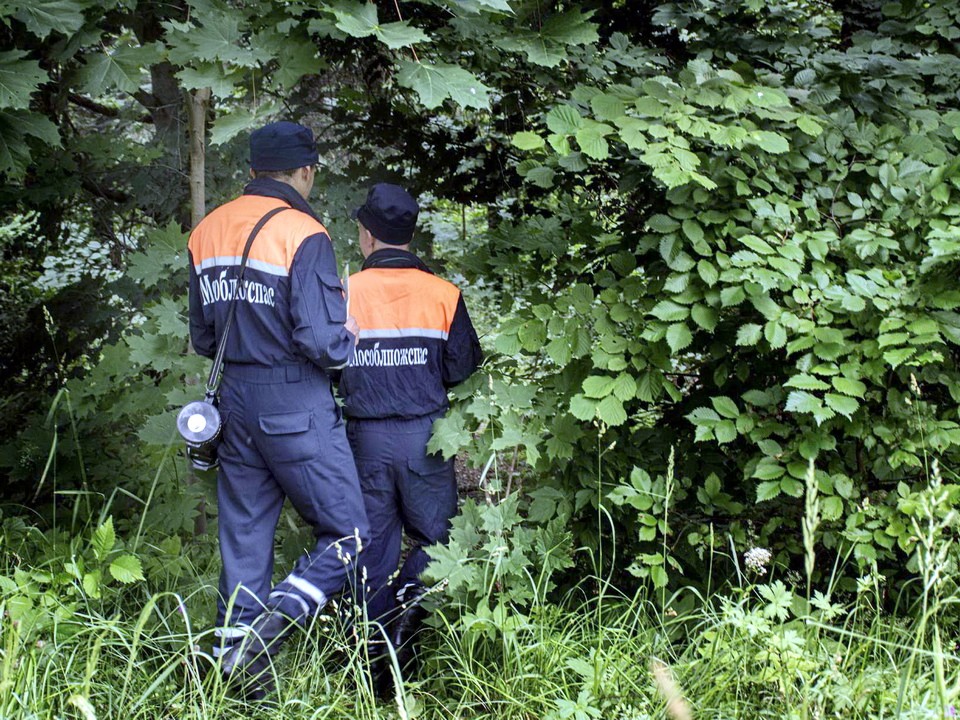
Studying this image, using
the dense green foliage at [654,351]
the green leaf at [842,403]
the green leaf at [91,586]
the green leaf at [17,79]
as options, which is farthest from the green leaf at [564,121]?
the green leaf at [91,586]

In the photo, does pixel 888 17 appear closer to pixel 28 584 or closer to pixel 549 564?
pixel 549 564

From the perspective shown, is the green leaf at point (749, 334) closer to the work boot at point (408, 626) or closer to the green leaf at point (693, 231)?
the green leaf at point (693, 231)

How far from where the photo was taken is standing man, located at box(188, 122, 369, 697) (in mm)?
2910

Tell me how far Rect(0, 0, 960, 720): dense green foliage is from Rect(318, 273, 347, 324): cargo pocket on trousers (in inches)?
22.1

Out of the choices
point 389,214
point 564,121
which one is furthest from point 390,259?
point 564,121

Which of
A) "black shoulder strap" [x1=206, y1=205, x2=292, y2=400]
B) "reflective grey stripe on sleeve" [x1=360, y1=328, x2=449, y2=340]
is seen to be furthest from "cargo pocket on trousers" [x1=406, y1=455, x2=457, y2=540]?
"black shoulder strap" [x1=206, y1=205, x2=292, y2=400]

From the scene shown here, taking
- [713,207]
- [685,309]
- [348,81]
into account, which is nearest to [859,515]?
[685,309]

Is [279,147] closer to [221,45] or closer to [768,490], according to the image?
[221,45]

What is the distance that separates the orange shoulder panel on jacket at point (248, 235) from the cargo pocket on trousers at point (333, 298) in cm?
14

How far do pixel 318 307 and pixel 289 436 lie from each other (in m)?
0.45

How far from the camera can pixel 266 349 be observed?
2.94 metres

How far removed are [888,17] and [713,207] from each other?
4.97ft

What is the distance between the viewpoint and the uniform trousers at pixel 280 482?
2.93m

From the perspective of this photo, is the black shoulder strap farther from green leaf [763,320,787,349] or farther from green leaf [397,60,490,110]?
green leaf [763,320,787,349]
